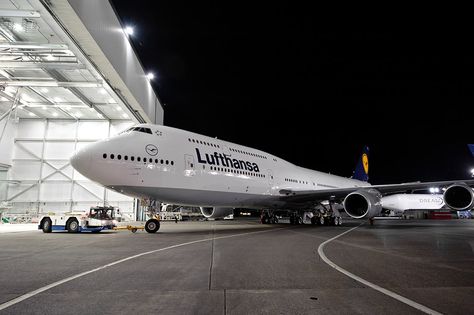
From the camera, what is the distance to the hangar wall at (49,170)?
27.0 meters

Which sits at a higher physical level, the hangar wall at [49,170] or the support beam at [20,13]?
the support beam at [20,13]

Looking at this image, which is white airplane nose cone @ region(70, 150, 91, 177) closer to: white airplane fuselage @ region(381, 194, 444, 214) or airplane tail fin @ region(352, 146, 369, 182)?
airplane tail fin @ region(352, 146, 369, 182)

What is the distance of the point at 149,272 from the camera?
17.1ft

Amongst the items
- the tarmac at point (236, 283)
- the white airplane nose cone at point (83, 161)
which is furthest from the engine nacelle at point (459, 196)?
the white airplane nose cone at point (83, 161)

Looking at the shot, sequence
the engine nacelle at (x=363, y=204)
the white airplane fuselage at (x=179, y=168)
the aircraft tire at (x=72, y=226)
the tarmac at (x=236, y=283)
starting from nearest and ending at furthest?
the tarmac at (x=236, y=283)
the white airplane fuselage at (x=179, y=168)
the aircraft tire at (x=72, y=226)
the engine nacelle at (x=363, y=204)

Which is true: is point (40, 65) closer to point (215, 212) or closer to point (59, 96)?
point (59, 96)

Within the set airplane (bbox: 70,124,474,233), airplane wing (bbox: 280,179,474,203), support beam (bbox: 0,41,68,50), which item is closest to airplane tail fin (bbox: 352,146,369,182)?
airplane (bbox: 70,124,474,233)

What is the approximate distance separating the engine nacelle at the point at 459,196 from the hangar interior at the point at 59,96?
691 inches

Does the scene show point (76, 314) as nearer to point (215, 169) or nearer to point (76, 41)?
point (215, 169)

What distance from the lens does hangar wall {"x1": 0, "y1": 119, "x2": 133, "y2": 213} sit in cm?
2697

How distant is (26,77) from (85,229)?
41.6 ft

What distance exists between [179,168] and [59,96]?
1676 cm

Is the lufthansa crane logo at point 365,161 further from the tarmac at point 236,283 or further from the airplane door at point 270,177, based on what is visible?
the tarmac at point 236,283

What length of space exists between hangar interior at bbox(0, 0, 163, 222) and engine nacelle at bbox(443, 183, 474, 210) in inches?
691
